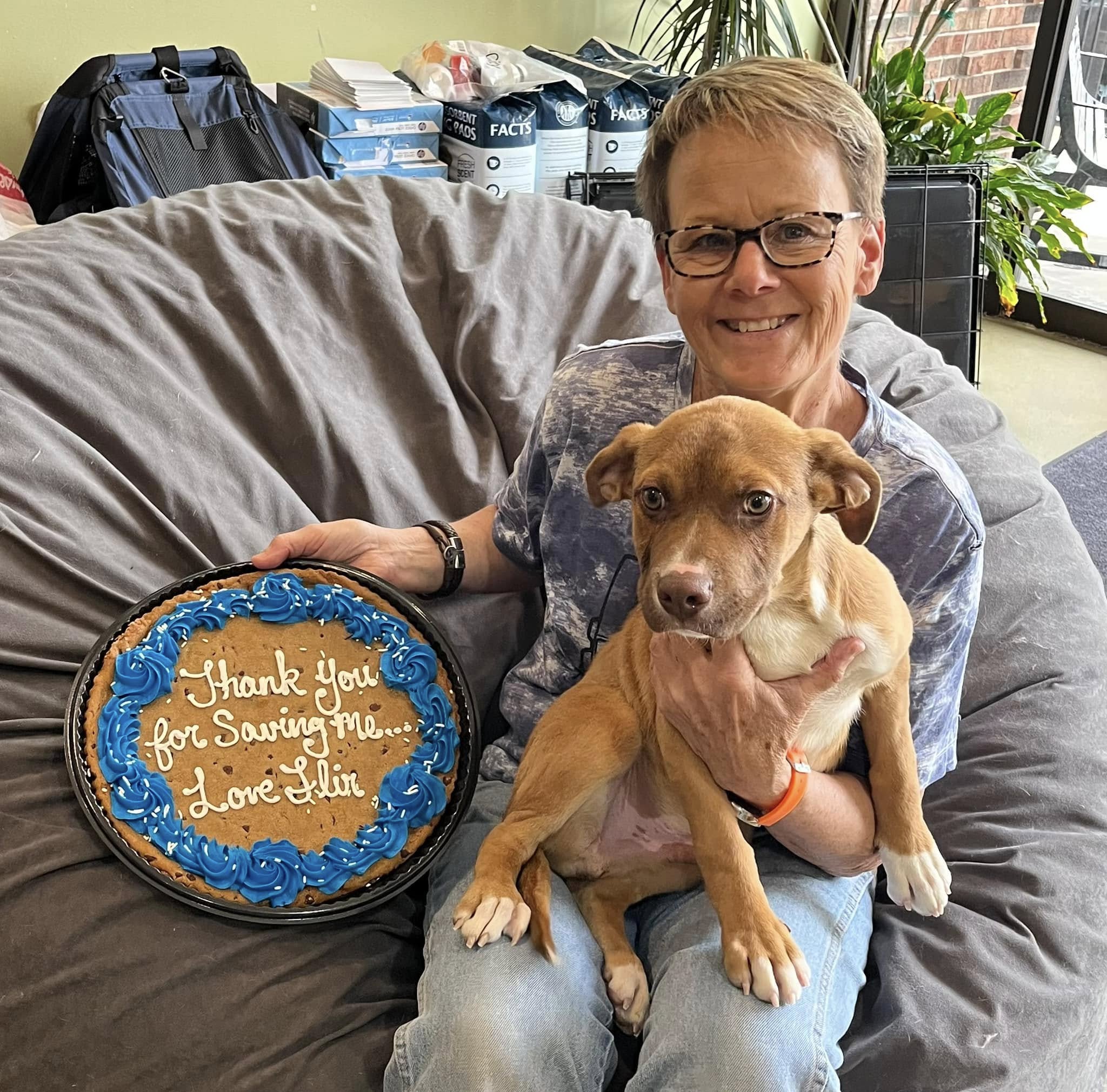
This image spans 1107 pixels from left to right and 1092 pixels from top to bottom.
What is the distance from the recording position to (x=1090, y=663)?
1.98 metres

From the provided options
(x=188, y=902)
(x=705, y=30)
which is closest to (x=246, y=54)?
(x=705, y=30)

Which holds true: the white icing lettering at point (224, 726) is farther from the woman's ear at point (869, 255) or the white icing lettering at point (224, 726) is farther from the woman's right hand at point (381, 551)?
the woman's ear at point (869, 255)

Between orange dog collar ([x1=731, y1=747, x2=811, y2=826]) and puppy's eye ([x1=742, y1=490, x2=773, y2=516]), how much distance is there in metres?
0.38

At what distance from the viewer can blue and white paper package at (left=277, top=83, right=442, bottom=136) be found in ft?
11.3

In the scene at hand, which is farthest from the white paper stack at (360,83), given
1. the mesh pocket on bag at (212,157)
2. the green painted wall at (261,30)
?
the mesh pocket on bag at (212,157)

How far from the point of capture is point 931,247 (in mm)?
3467

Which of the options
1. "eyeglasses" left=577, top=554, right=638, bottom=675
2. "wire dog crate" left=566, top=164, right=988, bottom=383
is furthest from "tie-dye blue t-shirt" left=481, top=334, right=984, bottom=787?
"wire dog crate" left=566, top=164, right=988, bottom=383

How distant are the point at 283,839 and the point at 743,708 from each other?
69 cm

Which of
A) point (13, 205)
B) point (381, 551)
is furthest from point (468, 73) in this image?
point (381, 551)

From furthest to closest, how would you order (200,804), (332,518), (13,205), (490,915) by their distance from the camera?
(13,205) < (332,518) < (200,804) < (490,915)

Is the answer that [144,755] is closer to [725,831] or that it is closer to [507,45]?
[725,831]

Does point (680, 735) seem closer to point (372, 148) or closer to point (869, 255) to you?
point (869, 255)

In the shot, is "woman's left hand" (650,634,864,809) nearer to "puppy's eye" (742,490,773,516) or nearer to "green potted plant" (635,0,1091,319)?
"puppy's eye" (742,490,773,516)

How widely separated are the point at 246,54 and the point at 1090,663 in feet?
10.2
